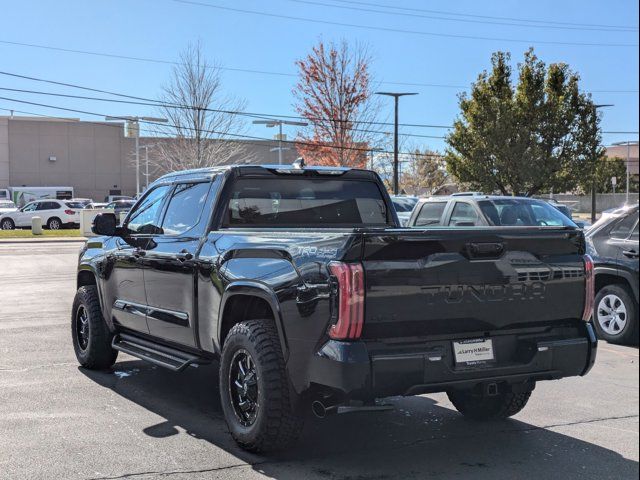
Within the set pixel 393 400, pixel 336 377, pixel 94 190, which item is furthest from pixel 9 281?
pixel 94 190

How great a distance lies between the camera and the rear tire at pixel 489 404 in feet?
17.4

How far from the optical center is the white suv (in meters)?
37.8

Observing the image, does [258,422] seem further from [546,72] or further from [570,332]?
[546,72]

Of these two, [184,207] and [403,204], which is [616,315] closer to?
[184,207]

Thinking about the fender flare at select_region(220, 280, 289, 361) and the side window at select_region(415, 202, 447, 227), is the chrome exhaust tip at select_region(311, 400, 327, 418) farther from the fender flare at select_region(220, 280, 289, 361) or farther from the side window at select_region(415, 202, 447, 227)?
the side window at select_region(415, 202, 447, 227)

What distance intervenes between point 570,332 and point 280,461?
6.48ft

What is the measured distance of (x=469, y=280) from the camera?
4.11 metres

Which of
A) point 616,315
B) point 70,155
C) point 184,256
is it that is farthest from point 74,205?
point 184,256

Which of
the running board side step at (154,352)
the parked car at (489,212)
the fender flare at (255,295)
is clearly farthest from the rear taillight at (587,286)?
the parked car at (489,212)

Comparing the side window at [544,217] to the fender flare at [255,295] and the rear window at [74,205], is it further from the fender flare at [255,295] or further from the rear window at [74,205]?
the rear window at [74,205]

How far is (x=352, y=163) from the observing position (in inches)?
1415

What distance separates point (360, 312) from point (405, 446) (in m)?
1.41

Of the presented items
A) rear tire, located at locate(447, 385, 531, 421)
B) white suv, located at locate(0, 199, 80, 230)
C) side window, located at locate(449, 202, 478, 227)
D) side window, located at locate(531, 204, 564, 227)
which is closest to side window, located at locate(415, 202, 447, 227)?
side window, located at locate(449, 202, 478, 227)

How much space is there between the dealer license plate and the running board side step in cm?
210
